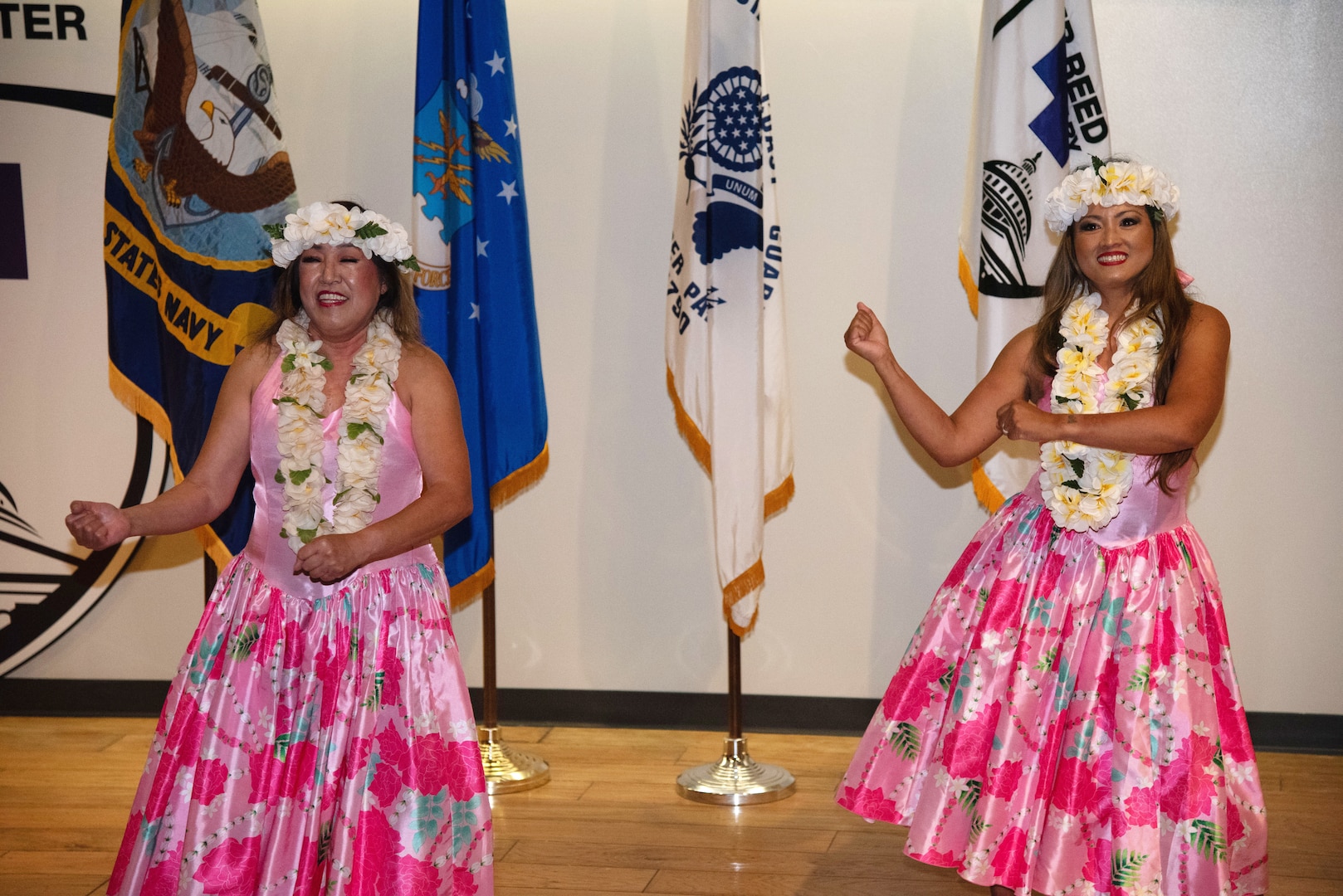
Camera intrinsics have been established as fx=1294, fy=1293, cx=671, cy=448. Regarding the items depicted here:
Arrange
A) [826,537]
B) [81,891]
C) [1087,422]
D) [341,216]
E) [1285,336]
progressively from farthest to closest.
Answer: [826,537] < [1285,336] < [81,891] < [341,216] < [1087,422]

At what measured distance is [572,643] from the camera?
4598 millimetres

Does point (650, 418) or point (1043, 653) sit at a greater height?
point (650, 418)

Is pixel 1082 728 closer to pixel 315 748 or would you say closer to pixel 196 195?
pixel 315 748

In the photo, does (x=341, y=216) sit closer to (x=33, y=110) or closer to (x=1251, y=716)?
(x=33, y=110)

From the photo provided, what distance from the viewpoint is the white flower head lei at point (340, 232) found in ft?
8.91

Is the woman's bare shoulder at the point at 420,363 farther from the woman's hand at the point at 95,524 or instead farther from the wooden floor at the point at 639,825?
the wooden floor at the point at 639,825

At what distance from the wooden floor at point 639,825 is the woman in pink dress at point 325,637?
2.66 ft

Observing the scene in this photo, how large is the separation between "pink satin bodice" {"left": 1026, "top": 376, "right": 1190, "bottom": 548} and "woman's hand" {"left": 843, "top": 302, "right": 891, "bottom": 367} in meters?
0.59

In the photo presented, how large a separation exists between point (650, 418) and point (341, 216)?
1.91 metres

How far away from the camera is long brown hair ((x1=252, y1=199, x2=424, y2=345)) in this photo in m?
2.82

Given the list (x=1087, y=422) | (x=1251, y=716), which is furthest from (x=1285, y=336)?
(x=1087, y=422)

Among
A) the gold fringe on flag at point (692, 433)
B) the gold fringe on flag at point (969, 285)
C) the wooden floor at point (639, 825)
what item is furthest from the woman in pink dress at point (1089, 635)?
the gold fringe on flag at point (692, 433)

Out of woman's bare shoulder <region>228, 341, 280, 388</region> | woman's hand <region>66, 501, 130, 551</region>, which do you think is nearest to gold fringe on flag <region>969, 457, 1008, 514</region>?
woman's bare shoulder <region>228, 341, 280, 388</region>

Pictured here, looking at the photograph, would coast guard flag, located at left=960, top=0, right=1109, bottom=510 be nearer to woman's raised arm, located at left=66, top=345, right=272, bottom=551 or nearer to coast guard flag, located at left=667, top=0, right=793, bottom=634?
coast guard flag, located at left=667, top=0, right=793, bottom=634
